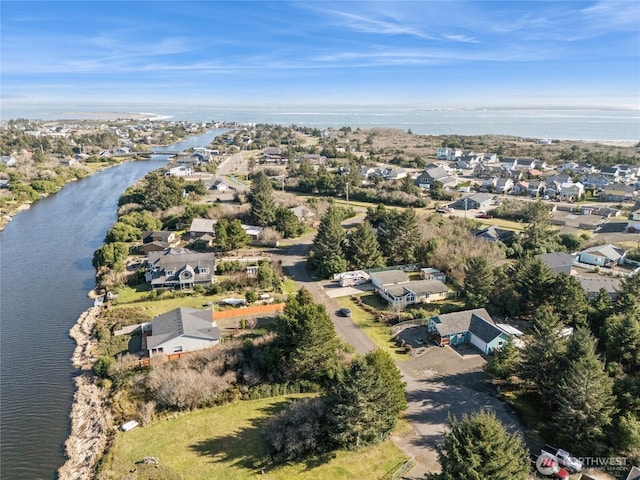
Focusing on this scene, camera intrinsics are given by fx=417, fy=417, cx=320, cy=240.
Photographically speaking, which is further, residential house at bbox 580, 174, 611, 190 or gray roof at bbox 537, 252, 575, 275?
residential house at bbox 580, 174, 611, 190

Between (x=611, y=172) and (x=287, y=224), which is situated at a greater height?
(x=611, y=172)

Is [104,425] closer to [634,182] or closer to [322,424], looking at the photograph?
[322,424]

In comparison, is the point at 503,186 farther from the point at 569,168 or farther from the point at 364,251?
the point at 364,251

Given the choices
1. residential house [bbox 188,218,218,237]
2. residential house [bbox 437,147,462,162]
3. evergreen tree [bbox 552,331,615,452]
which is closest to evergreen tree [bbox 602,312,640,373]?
evergreen tree [bbox 552,331,615,452]

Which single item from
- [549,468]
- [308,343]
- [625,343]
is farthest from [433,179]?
[549,468]

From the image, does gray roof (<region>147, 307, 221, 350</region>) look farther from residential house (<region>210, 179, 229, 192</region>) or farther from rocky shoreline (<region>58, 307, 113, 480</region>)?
residential house (<region>210, 179, 229, 192</region>)

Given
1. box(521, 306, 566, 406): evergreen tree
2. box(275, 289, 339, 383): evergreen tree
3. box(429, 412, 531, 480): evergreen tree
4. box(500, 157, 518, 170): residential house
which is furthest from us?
box(500, 157, 518, 170): residential house
